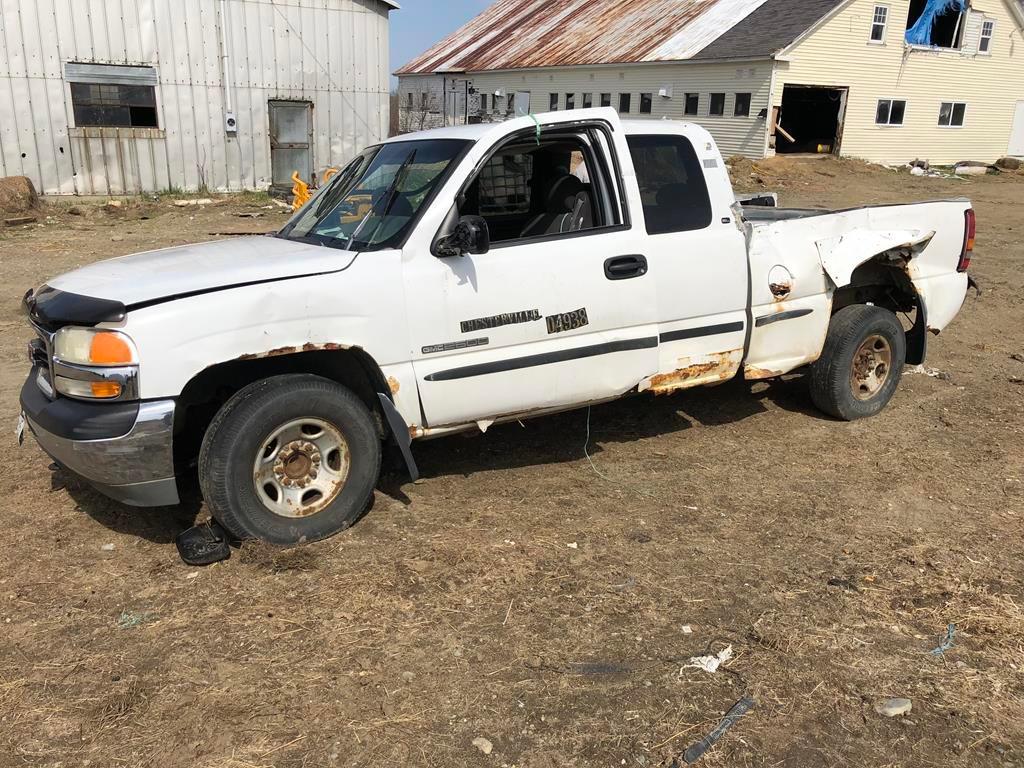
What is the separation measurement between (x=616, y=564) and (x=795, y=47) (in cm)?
2651

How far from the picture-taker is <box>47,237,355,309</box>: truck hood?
3744 millimetres

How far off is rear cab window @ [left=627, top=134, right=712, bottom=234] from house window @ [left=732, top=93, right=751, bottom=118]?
972 inches

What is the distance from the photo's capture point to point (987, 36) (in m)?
31.2

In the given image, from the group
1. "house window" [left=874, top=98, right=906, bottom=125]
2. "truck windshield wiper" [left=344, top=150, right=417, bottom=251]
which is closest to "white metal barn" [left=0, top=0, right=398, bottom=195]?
"truck windshield wiper" [left=344, top=150, right=417, bottom=251]

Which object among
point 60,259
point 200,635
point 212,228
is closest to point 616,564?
point 200,635

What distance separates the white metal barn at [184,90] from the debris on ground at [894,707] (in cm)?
1756

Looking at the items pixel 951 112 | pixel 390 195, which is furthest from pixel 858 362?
Result: pixel 951 112

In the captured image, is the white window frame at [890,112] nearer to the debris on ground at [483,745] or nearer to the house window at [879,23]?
the house window at [879,23]

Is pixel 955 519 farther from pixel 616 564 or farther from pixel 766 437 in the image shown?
pixel 616 564

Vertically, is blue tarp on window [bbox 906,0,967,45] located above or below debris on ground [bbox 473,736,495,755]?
above

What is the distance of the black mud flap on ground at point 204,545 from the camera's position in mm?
3961

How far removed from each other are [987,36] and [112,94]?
30581 millimetres

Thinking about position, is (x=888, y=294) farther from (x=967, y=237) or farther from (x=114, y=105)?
(x=114, y=105)

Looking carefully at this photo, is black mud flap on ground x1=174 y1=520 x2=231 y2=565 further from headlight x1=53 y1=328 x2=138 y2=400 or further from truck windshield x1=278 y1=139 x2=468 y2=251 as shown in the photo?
truck windshield x1=278 y1=139 x2=468 y2=251
